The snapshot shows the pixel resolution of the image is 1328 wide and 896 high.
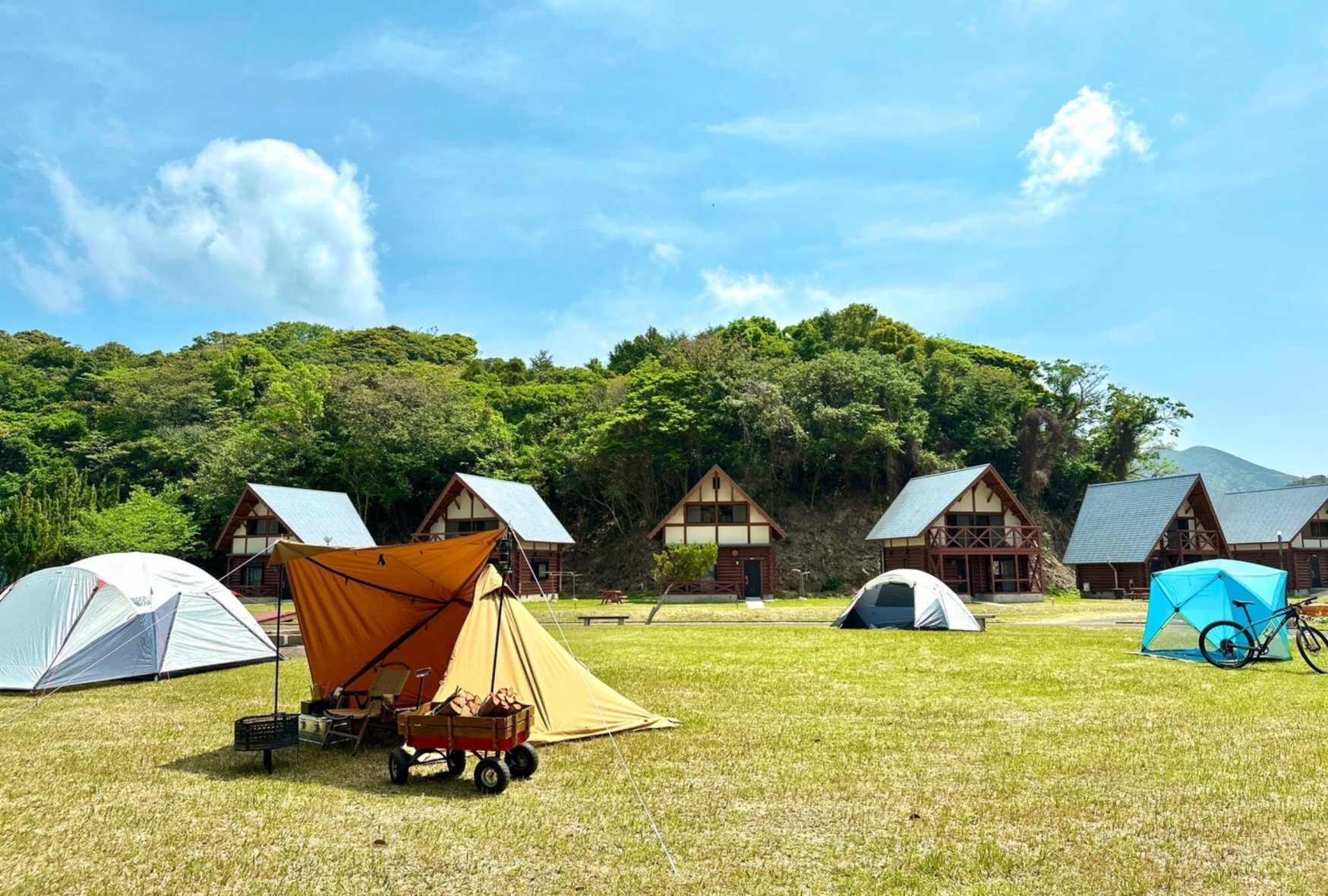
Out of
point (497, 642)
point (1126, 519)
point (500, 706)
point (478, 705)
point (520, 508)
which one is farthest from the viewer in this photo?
point (520, 508)

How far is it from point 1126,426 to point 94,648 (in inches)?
1935

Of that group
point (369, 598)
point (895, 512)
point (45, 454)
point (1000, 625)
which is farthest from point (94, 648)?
point (45, 454)

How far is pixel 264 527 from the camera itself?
39.4m

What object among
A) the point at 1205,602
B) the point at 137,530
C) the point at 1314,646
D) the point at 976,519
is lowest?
the point at 1314,646

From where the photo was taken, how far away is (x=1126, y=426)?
47906mm

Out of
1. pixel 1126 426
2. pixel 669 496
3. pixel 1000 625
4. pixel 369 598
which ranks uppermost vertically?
pixel 1126 426

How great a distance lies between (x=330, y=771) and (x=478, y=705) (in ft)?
4.25

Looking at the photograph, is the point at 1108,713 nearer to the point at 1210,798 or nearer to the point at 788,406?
the point at 1210,798

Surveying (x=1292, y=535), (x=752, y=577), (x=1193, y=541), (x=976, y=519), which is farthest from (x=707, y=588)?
(x=1292, y=535)

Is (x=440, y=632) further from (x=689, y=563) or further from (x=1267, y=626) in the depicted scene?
(x=689, y=563)

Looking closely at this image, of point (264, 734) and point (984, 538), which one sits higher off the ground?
point (984, 538)

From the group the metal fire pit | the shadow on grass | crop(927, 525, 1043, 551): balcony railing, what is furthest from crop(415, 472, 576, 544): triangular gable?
the metal fire pit

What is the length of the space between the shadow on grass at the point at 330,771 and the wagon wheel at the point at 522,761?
0.34m

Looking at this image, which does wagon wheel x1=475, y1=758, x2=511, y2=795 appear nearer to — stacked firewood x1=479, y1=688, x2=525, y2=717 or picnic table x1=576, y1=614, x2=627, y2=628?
stacked firewood x1=479, y1=688, x2=525, y2=717
